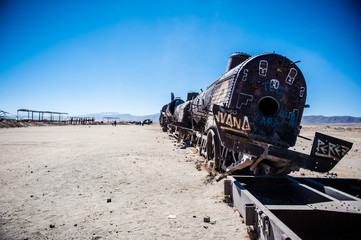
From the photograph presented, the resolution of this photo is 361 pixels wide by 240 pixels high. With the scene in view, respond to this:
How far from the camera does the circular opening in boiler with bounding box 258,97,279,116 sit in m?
5.28

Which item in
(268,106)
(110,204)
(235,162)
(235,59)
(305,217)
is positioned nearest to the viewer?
(305,217)

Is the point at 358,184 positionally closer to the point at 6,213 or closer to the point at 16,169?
the point at 6,213

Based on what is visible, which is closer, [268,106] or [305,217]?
[305,217]

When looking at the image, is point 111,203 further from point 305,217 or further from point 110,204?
point 305,217

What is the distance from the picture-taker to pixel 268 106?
5.63 meters

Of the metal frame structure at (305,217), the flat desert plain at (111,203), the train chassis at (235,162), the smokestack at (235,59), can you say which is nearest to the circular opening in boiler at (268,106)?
the train chassis at (235,162)

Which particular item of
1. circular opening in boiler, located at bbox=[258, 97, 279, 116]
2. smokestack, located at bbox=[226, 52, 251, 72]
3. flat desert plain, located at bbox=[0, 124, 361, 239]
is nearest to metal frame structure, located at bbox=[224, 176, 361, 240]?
flat desert plain, located at bbox=[0, 124, 361, 239]

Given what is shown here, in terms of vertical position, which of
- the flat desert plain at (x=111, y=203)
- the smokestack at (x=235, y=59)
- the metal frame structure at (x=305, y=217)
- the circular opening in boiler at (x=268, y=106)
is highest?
the smokestack at (x=235, y=59)

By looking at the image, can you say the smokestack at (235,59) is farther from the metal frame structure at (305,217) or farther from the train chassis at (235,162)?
the metal frame structure at (305,217)

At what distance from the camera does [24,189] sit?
4.77 meters

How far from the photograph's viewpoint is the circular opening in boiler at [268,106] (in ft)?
17.3

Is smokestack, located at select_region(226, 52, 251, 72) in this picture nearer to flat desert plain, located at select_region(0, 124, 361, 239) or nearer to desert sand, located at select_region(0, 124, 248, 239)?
flat desert plain, located at select_region(0, 124, 361, 239)

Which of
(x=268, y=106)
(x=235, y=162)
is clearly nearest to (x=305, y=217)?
(x=235, y=162)

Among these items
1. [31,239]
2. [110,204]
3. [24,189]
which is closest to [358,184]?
[110,204]
